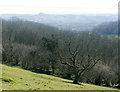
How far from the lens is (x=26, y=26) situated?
461 feet

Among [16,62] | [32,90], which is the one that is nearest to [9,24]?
[16,62]

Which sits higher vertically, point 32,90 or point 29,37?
point 29,37

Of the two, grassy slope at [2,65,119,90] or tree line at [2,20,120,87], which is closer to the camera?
grassy slope at [2,65,119,90]

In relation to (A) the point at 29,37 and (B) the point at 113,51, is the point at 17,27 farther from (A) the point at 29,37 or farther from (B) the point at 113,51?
(B) the point at 113,51

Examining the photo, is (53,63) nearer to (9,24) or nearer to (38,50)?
(38,50)

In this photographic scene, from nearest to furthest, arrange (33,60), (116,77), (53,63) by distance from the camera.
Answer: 1. (116,77)
2. (53,63)
3. (33,60)

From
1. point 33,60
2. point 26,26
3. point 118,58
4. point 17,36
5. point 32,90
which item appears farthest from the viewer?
point 26,26

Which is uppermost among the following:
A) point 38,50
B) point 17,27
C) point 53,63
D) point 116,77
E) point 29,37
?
point 17,27

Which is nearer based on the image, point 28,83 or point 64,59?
point 28,83

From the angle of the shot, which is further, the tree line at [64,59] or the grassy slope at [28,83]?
the tree line at [64,59]

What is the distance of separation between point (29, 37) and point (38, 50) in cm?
5338

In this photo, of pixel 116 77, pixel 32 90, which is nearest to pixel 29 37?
pixel 116 77

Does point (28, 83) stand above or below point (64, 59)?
below

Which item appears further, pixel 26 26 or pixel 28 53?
pixel 26 26
